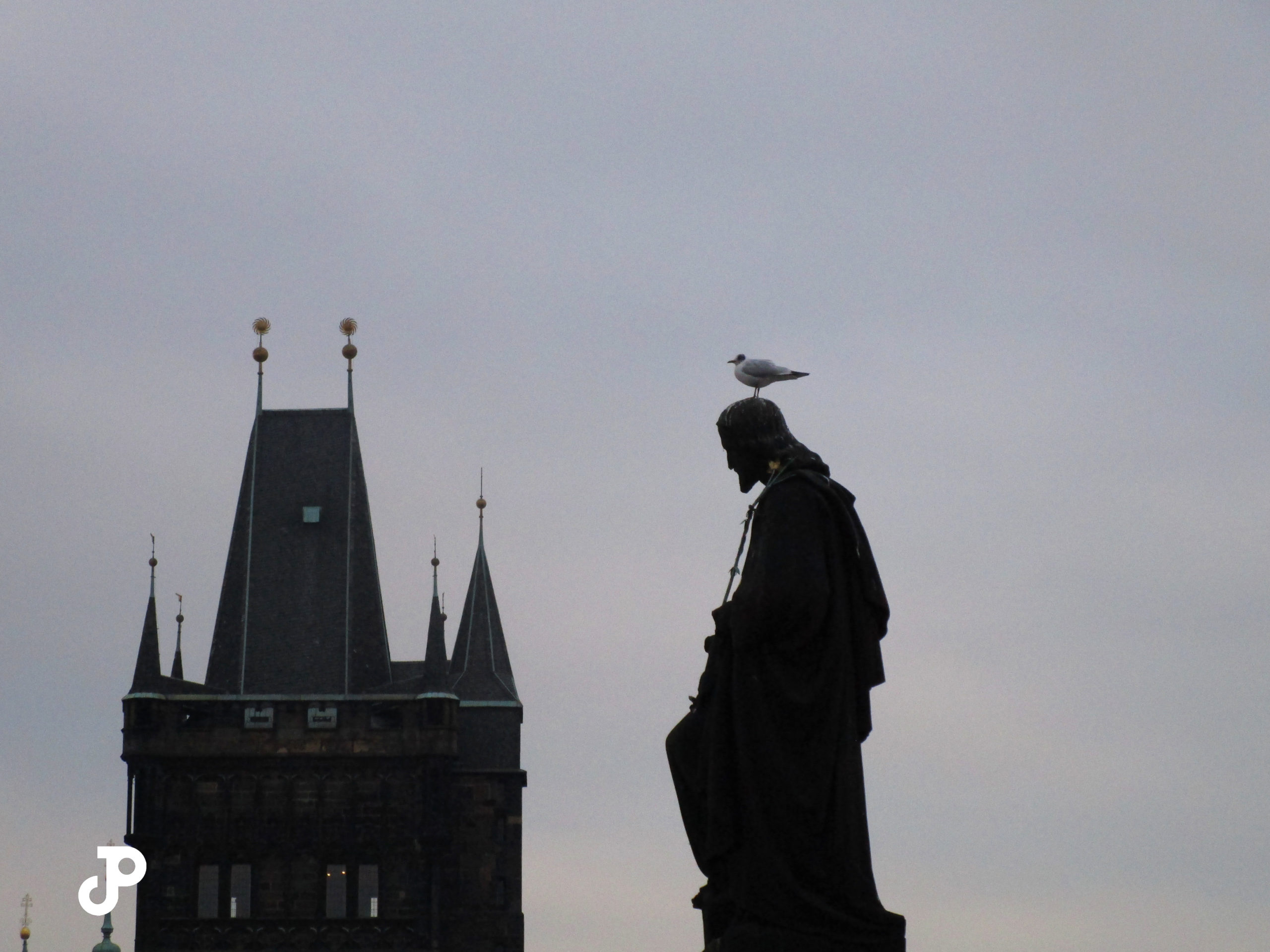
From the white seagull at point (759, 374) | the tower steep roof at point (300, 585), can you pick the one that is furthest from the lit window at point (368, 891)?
the white seagull at point (759, 374)

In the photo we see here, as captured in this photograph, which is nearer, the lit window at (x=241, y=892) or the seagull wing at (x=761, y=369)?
the seagull wing at (x=761, y=369)

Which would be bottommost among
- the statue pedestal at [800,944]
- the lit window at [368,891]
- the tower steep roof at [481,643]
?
the statue pedestal at [800,944]

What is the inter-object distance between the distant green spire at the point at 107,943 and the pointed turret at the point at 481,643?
708 inches

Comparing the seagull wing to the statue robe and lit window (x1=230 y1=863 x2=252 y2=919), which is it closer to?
the statue robe

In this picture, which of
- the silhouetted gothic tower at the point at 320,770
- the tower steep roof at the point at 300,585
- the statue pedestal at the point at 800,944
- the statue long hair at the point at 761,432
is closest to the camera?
the statue pedestal at the point at 800,944

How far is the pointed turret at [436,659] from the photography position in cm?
8000

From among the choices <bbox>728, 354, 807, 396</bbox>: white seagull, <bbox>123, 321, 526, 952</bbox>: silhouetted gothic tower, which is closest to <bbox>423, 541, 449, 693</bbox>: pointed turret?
<bbox>123, 321, 526, 952</bbox>: silhouetted gothic tower

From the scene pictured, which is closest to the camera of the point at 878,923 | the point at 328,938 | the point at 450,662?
the point at 878,923

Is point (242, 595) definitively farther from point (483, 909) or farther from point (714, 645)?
point (714, 645)

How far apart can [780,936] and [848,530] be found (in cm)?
101

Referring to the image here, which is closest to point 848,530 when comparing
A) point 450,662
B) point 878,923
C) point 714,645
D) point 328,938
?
point 714,645

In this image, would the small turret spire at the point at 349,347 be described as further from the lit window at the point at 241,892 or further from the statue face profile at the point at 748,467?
the statue face profile at the point at 748,467

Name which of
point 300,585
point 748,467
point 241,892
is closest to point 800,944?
point 748,467

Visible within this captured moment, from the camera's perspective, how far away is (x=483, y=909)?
78438mm
